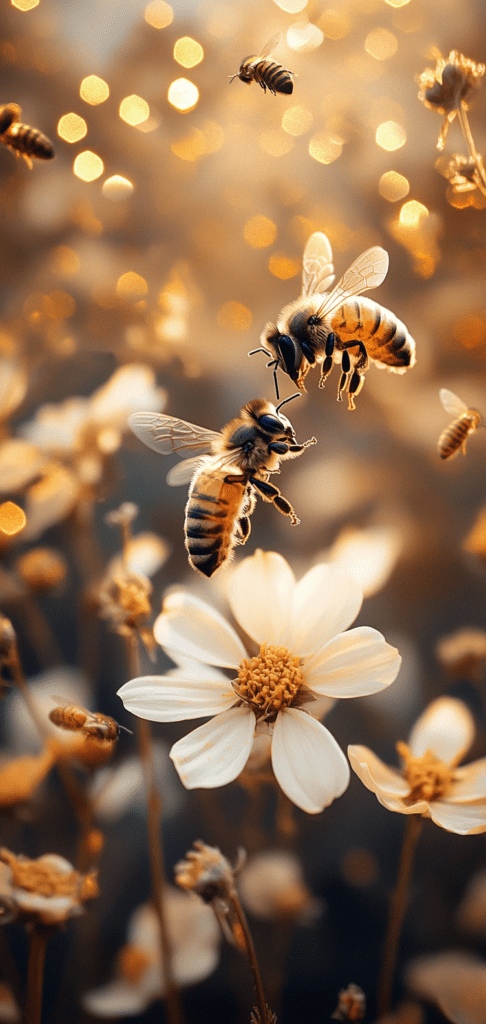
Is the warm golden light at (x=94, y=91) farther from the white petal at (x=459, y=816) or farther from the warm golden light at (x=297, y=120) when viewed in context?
the white petal at (x=459, y=816)


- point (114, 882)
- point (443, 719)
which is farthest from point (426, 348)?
point (114, 882)

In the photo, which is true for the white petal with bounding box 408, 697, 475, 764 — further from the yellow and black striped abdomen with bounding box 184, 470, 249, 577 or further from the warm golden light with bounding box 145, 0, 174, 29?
the warm golden light with bounding box 145, 0, 174, 29

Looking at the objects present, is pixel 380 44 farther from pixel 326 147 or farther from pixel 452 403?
pixel 452 403

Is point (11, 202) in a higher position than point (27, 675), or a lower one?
higher

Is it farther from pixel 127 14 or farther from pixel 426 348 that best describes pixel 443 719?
pixel 127 14

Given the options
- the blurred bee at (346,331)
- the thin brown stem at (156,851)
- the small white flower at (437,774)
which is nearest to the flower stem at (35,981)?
the thin brown stem at (156,851)
